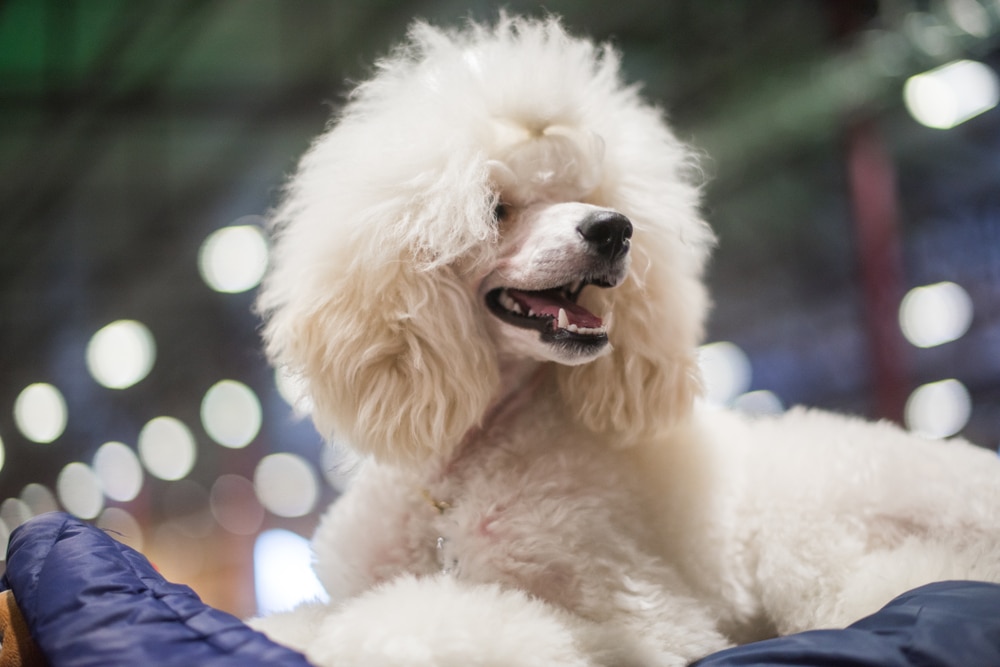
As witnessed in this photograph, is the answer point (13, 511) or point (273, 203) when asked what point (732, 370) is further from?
point (13, 511)

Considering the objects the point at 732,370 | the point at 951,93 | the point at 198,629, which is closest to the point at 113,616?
the point at 198,629

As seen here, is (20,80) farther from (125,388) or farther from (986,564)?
(986,564)

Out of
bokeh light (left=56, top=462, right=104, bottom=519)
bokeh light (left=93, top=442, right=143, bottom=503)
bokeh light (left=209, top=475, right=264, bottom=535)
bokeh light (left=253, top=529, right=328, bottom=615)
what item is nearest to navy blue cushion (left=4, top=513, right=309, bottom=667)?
bokeh light (left=56, top=462, right=104, bottom=519)

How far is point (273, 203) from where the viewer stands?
2127 millimetres

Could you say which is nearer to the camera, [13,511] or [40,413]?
[13,511]

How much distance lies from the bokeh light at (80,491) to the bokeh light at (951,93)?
8.02 feet

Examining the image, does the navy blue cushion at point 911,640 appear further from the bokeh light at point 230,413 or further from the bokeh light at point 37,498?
the bokeh light at point 230,413

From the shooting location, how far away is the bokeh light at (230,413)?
8.70 ft

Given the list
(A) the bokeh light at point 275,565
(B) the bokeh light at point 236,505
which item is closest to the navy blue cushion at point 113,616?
(A) the bokeh light at point 275,565

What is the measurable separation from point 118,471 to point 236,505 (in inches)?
73.1

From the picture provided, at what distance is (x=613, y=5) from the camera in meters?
2.22

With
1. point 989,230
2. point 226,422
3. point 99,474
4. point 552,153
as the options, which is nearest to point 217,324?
point 226,422

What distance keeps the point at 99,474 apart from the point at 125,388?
0.38 m

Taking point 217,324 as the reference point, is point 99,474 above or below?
below
